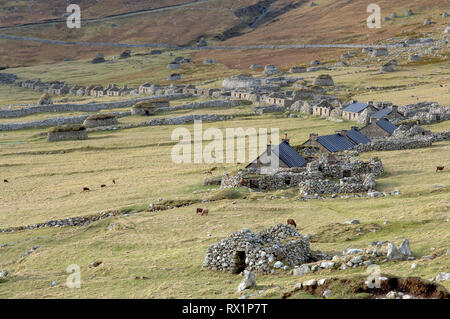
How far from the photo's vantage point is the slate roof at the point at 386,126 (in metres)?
50.6

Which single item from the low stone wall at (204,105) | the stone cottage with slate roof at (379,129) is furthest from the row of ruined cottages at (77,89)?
the stone cottage with slate roof at (379,129)

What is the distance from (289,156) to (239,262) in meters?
19.7

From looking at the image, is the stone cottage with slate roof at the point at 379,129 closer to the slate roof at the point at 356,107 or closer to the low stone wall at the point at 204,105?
the slate roof at the point at 356,107

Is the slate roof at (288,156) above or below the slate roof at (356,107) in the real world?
below

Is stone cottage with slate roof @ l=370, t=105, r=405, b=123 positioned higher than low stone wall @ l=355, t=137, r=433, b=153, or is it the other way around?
stone cottage with slate roof @ l=370, t=105, r=405, b=123

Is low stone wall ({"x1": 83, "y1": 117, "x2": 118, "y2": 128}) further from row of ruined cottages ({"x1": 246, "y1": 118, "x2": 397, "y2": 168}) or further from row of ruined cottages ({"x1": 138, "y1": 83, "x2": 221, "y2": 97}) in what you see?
row of ruined cottages ({"x1": 246, "y1": 118, "x2": 397, "y2": 168})

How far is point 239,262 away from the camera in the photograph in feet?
60.4

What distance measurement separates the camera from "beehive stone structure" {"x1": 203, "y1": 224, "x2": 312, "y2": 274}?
711 inches

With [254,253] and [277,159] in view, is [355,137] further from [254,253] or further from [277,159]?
[254,253]

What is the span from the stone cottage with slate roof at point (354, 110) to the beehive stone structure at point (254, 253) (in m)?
45.9

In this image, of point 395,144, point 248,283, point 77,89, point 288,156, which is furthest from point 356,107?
point 77,89

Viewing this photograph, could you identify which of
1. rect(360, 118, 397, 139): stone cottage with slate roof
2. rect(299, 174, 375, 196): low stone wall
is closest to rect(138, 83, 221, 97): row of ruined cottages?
rect(360, 118, 397, 139): stone cottage with slate roof

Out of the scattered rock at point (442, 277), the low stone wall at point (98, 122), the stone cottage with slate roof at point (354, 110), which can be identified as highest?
the stone cottage with slate roof at point (354, 110)

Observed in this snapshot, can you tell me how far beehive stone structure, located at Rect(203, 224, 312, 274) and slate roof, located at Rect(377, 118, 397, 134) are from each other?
112 ft
